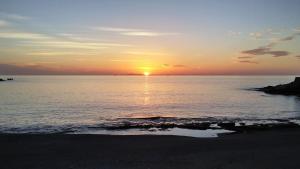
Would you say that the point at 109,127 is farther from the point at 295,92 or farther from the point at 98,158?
the point at 295,92

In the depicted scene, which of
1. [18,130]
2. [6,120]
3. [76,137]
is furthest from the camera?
[6,120]

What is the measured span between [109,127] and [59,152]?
538 inches

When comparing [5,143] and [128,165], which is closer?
[128,165]

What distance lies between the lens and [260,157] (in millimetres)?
17781

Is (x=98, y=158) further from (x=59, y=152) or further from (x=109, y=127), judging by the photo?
(x=109, y=127)

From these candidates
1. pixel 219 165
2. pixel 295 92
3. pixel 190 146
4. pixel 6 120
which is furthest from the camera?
pixel 295 92

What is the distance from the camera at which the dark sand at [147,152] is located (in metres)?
16.2

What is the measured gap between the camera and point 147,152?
64.7 ft

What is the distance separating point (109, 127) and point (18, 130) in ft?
30.9

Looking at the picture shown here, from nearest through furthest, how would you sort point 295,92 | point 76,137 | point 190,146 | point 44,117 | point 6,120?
point 190,146 → point 76,137 → point 6,120 → point 44,117 → point 295,92

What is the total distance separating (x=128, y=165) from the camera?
52.5ft

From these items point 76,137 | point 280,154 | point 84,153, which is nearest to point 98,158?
point 84,153

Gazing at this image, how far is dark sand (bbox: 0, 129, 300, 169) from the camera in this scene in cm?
1625

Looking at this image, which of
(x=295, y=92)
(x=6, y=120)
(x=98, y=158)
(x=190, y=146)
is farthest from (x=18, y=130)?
(x=295, y=92)
